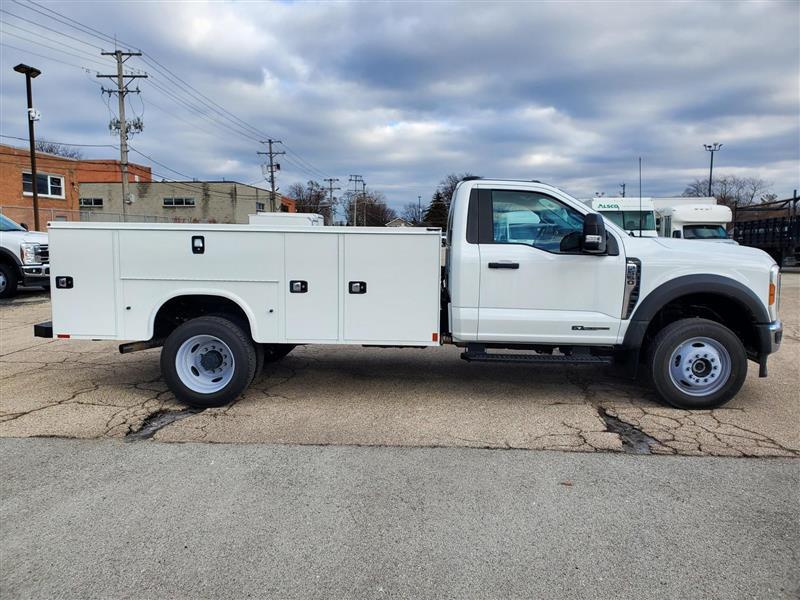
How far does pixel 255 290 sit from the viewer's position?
5758 millimetres

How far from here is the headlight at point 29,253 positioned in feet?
45.5

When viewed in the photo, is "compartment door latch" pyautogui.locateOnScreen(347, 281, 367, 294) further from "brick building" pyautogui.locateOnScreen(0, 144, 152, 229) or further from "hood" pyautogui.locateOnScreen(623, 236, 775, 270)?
"brick building" pyautogui.locateOnScreen(0, 144, 152, 229)

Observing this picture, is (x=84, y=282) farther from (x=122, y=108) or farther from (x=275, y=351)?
(x=122, y=108)

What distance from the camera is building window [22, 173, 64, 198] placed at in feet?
121

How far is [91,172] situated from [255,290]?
203 ft

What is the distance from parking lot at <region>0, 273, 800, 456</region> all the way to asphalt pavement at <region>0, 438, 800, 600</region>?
0.34 metres

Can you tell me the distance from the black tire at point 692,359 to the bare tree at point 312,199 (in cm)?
8248

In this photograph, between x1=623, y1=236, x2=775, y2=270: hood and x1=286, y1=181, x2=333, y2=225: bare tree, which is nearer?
x1=623, y1=236, x2=775, y2=270: hood

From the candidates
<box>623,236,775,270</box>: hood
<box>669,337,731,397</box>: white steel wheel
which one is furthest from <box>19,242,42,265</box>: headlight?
<box>669,337,731,397</box>: white steel wheel

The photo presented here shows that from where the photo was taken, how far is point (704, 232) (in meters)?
20.1

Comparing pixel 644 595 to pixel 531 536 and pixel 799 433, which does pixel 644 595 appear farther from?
pixel 799 433

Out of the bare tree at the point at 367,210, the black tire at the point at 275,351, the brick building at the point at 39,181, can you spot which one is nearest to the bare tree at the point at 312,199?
the bare tree at the point at 367,210

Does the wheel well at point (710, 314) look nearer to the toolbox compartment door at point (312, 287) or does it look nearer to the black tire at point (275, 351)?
the toolbox compartment door at point (312, 287)

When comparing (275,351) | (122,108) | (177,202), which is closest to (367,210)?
(177,202)
